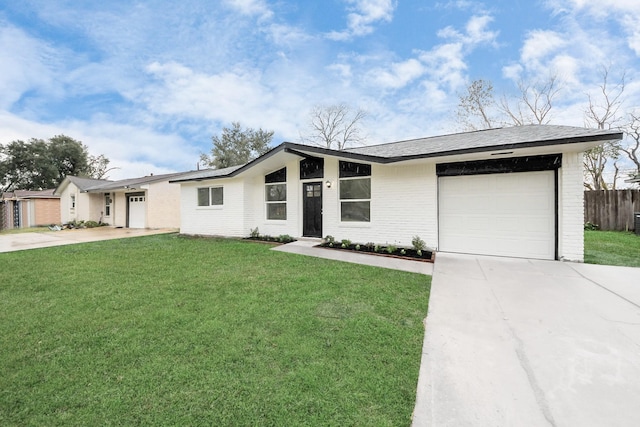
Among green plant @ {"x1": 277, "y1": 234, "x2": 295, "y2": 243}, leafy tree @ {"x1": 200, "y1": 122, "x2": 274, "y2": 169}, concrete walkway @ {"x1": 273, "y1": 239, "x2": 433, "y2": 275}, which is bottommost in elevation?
concrete walkway @ {"x1": 273, "y1": 239, "x2": 433, "y2": 275}

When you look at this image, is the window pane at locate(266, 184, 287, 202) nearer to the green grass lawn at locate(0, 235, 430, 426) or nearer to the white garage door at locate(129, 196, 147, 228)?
the green grass lawn at locate(0, 235, 430, 426)

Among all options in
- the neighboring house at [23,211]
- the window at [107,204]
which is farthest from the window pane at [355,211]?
the neighboring house at [23,211]

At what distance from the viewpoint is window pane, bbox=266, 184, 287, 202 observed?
992 cm

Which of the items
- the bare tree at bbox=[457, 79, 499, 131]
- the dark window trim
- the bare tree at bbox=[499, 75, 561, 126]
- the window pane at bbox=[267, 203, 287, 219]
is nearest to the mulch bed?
the dark window trim

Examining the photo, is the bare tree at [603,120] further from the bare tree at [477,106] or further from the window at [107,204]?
the window at [107,204]

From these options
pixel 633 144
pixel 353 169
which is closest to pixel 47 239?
pixel 353 169

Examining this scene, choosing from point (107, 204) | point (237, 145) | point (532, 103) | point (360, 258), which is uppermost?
point (532, 103)

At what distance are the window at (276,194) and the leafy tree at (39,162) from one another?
32.8 m

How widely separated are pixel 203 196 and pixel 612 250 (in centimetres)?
1379

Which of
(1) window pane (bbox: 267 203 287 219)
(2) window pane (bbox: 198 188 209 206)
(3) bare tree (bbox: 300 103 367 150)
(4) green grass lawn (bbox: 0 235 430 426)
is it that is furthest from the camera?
(3) bare tree (bbox: 300 103 367 150)

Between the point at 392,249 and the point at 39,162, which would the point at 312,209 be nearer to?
the point at 392,249

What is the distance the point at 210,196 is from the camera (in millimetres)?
11078

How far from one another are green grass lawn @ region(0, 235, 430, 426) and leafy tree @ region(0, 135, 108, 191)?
34334 mm

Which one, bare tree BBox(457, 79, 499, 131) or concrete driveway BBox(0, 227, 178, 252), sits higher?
bare tree BBox(457, 79, 499, 131)
